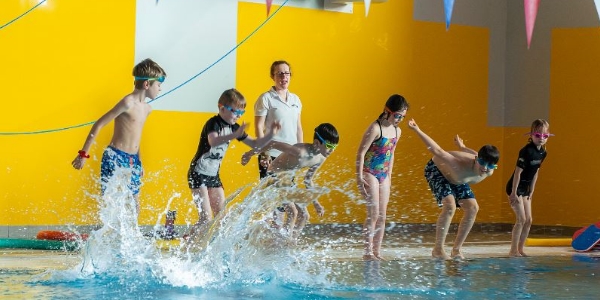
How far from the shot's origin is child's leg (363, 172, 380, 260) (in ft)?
25.0

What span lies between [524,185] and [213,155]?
295 cm

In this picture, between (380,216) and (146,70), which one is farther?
(380,216)

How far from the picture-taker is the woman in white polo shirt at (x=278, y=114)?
317 inches

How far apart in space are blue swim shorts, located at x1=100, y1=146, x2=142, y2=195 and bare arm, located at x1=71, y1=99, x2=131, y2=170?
202mm

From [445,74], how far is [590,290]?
5.39m

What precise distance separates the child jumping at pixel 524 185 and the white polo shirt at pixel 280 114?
1.98m

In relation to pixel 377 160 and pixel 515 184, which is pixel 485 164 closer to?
pixel 515 184

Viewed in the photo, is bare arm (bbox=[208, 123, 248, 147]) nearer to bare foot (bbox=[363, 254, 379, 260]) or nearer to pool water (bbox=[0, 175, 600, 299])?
pool water (bbox=[0, 175, 600, 299])

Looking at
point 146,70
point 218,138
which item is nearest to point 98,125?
point 146,70

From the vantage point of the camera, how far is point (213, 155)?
722 centimetres

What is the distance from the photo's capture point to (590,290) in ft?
20.5

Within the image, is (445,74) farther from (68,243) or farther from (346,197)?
(68,243)

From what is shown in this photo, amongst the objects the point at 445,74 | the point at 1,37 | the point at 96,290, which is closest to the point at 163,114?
the point at 1,37

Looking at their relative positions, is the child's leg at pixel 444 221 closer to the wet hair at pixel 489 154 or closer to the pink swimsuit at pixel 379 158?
the wet hair at pixel 489 154
